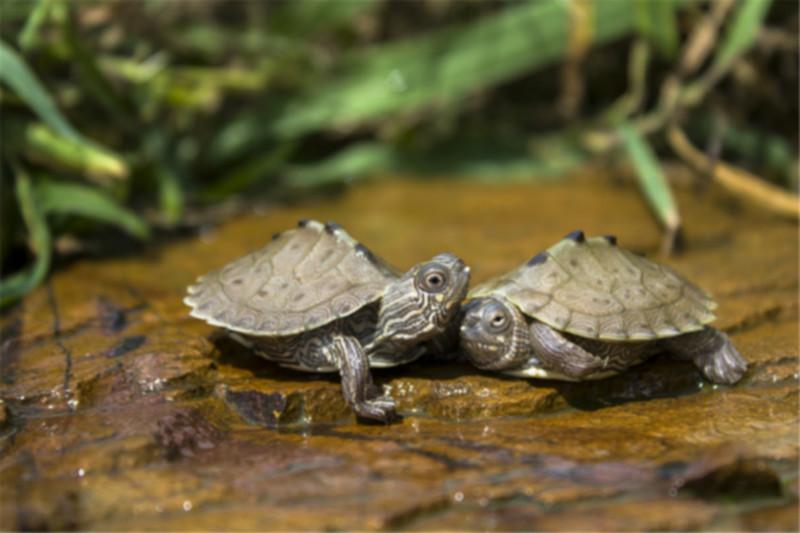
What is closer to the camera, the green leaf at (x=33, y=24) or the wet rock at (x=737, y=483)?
the wet rock at (x=737, y=483)

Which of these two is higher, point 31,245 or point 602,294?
point 31,245

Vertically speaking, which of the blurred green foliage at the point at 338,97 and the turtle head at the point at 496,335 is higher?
the blurred green foliage at the point at 338,97

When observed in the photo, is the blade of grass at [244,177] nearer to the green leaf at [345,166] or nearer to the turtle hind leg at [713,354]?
the green leaf at [345,166]

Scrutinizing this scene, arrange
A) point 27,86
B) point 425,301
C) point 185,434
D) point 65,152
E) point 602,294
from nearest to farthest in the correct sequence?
1. point 185,434
2. point 425,301
3. point 602,294
4. point 27,86
5. point 65,152

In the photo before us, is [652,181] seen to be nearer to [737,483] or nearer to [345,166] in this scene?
[345,166]

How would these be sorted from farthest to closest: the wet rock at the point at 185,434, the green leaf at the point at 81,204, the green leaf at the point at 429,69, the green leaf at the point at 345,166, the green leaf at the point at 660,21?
1. the green leaf at the point at 345,166
2. the green leaf at the point at 429,69
3. the green leaf at the point at 660,21
4. the green leaf at the point at 81,204
5. the wet rock at the point at 185,434

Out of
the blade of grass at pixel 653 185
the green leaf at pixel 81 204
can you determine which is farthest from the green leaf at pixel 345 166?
the blade of grass at pixel 653 185

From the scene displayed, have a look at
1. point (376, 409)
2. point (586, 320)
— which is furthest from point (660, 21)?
point (376, 409)
